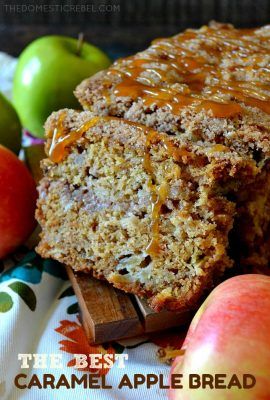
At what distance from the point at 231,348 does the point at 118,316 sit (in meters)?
0.40

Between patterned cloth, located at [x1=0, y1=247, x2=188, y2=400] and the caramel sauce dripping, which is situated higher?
the caramel sauce dripping

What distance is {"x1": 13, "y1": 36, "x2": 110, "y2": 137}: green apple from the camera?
2.48 meters

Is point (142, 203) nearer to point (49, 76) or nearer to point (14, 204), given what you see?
point (14, 204)

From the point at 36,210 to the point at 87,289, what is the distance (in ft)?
0.97

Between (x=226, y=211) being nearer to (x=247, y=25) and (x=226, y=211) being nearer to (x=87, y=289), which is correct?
(x=87, y=289)

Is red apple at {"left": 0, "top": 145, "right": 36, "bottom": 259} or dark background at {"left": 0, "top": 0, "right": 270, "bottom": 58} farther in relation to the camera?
dark background at {"left": 0, "top": 0, "right": 270, "bottom": 58}

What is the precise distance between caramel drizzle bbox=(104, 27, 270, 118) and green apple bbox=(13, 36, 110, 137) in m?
0.58

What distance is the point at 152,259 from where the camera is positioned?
4.97 feet

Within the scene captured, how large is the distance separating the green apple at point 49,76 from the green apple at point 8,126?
0.24 meters

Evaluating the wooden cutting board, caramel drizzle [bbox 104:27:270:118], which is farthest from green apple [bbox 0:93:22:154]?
the wooden cutting board

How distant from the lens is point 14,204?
6.01ft

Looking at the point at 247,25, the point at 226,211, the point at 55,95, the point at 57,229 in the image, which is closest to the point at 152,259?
the point at 226,211

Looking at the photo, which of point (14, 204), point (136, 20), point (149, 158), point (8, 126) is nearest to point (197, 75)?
point (149, 158)

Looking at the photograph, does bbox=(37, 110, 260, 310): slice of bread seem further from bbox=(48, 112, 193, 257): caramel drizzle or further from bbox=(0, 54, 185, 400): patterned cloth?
bbox=(0, 54, 185, 400): patterned cloth
